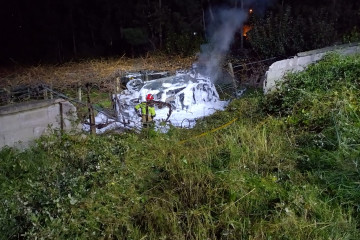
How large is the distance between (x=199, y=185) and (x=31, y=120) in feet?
12.8

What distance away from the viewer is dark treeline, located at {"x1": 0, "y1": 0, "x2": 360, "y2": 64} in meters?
12.9

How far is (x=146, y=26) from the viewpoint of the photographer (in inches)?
675

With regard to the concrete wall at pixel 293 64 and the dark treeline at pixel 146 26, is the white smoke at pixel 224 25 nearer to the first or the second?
the dark treeline at pixel 146 26

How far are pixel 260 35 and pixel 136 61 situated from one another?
17.9 ft

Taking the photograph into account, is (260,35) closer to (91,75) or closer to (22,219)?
(91,75)

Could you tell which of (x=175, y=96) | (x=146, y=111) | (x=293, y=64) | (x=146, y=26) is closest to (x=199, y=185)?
(x=146, y=111)

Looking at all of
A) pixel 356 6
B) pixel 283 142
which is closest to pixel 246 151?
pixel 283 142

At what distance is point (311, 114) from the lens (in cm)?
473

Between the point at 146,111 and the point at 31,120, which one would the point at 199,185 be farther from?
the point at 146,111

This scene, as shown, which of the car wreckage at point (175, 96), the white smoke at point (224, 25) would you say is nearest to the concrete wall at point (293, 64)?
the car wreckage at point (175, 96)

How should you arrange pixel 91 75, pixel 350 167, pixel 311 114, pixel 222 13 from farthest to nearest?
pixel 222 13
pixel 91 75
pixel 311 114
pixel 350 167

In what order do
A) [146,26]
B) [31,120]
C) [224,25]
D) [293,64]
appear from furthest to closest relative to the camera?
[146,26] → [224,25] → [293,64] → [31,120]

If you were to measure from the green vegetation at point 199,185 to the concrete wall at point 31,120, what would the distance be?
0.78m

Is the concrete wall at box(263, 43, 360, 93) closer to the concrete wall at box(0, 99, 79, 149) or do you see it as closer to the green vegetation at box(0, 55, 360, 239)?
the green vegetation at box(0, 55, 360, 239)
